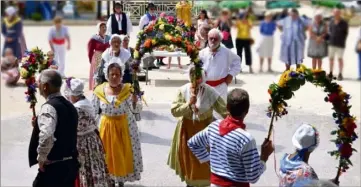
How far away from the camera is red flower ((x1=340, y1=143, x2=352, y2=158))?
6883mm

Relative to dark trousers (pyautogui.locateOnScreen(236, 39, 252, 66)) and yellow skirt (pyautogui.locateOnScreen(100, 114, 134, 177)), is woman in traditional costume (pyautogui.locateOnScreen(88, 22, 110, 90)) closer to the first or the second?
dark trousers (pyautogui.locateOnScreen(236, 39, 252, 66))

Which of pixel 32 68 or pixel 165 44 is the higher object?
pixel 165 44

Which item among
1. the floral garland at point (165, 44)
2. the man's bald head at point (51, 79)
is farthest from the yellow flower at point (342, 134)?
the man's bald head at point (51, 79)

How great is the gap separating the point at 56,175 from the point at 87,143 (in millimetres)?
964

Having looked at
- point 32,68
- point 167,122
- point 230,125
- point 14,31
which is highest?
point 32,68

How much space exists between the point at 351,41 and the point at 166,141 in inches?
411

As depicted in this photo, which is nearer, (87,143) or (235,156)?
(235,156)

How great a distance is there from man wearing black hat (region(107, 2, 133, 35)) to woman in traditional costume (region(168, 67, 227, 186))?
22.5ft

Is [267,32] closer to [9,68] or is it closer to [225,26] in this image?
[225,26]

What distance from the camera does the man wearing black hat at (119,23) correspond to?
608 inches

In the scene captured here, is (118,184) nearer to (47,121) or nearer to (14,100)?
(47,121)

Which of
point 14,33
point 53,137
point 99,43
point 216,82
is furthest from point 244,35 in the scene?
point 53,137

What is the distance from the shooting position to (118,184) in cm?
909

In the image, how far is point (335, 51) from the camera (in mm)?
18125
